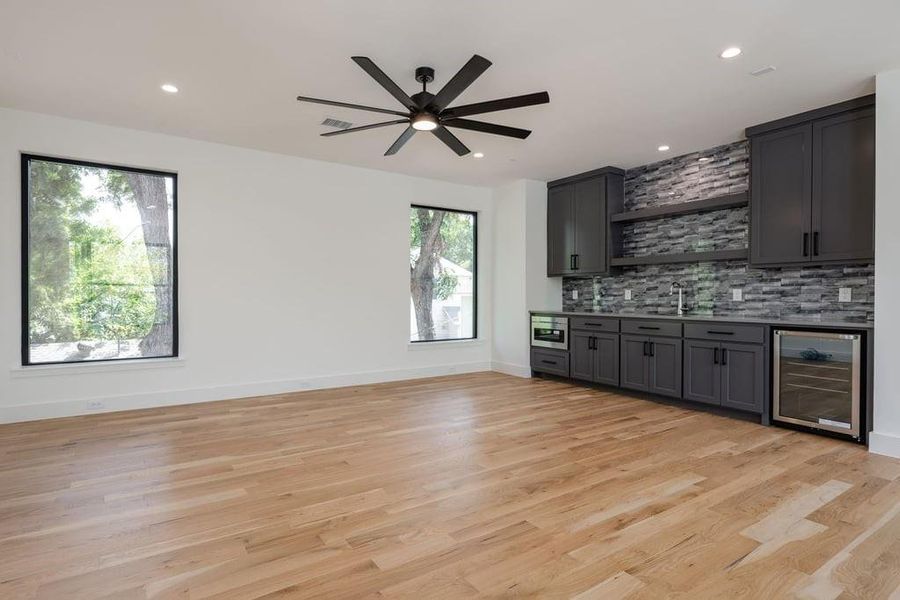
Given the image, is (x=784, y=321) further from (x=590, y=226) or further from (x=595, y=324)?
(x=590, y=226)

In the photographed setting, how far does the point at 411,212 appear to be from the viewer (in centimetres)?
662

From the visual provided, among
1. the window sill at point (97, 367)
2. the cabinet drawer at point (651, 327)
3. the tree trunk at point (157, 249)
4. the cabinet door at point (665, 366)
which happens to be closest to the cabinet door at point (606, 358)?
the cabinet drawer at point (651, 327)

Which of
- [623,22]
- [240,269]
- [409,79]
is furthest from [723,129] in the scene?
[240,269]

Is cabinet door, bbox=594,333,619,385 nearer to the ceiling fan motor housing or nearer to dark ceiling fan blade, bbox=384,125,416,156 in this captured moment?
dark ceiling fan blade, bbox=384,125,416,156

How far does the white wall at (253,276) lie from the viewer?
4379mm

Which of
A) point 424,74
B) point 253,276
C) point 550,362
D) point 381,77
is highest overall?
point 424,74

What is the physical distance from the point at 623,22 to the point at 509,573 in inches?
118

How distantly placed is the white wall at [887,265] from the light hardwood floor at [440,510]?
0.92 feet

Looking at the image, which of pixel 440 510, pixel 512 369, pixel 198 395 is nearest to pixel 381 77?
pixel 440 510

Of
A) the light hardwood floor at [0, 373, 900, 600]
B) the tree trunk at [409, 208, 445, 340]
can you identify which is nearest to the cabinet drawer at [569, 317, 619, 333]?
the light hardwood floor at [0, 373, 900, 600]

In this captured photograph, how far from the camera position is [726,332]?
4500 millimetres

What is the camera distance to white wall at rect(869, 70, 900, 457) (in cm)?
340

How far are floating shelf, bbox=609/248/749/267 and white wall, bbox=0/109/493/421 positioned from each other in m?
2.49

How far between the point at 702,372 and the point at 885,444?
4.73ft
